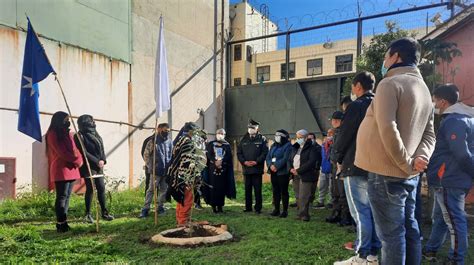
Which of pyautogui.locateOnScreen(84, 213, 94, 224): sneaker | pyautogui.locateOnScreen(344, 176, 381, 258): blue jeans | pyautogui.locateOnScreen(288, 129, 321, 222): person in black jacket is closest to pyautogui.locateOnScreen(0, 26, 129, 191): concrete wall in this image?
pyautogui.locateOnScreen(84, 213, 94, 224): sneaker

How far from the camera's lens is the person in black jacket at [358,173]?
3.47m

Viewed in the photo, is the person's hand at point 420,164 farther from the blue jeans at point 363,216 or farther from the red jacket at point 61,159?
the red jacket at point 61,159

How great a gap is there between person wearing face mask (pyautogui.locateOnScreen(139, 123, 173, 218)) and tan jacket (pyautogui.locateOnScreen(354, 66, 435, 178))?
4650 mm

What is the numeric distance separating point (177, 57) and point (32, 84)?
22.7 feet

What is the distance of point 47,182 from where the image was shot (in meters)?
7.95

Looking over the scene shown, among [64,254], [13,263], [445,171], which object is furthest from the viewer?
[64,254]

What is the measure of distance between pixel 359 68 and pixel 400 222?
5.66 m

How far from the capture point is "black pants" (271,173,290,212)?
6668 mm

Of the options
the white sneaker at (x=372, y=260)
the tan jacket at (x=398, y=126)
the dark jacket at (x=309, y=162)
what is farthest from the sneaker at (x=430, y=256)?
the dark jacket at (x=309, y=162)

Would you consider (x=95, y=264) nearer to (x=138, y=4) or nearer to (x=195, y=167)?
(x=195, y=167)

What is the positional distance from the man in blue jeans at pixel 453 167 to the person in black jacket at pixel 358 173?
0.72m

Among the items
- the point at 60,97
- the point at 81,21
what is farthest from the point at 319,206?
the point at 81,21

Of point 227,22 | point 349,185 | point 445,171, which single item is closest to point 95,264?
point 349,185

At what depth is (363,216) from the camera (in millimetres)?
3521
